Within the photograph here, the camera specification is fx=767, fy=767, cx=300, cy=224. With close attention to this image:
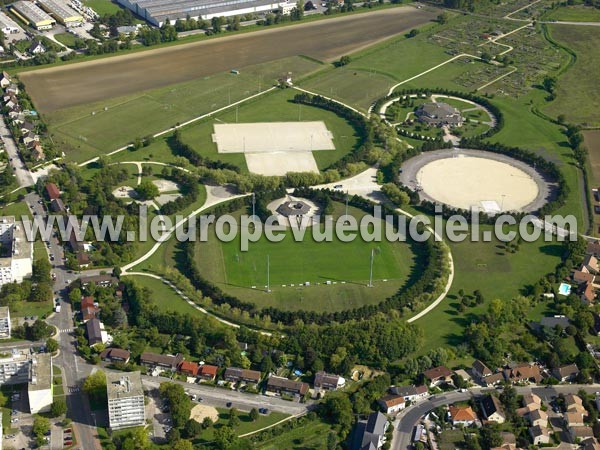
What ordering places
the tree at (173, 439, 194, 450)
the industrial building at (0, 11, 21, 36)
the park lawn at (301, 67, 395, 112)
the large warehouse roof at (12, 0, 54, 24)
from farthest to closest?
1. the large warehouse roof at (12, 0, 54, 24)
2. the industrial building at (0, 11, 21, 36)
3. the park lawn at (301, 67, 395, 112)
4. the tree at (173, 439, 194, 450)

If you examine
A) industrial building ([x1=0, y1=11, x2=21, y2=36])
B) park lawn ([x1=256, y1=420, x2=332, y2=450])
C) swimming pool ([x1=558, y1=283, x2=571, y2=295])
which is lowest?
park lawn ([x1=256, y1=420, x2=332, y2=450])

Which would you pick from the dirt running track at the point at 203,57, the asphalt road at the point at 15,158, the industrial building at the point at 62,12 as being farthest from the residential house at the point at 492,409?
the industrial building at the point at 62,12

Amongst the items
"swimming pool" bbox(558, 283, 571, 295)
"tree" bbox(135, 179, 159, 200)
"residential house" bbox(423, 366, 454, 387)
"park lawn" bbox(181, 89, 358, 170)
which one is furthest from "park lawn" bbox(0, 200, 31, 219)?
"swimming pool" bbox(558, 283, 571, 295)

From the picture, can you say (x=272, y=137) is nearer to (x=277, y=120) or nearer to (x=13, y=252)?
(x=277, y=120)

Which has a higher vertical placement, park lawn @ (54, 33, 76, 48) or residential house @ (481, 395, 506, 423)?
park lawn @ (54, 33, 76, 48)

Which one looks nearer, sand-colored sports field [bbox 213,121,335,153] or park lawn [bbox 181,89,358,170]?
park lawn [bbox 181,89,358,170]

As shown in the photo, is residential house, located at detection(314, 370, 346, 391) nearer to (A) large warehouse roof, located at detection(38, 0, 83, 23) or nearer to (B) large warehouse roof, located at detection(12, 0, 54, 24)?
(A) large warehouse roof, located at detection(38, 0, 83, 23)

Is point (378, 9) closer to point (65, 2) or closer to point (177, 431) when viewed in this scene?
point (65, 2)

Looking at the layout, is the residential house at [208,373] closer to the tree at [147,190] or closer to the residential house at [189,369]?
the residential house at [189,369]
